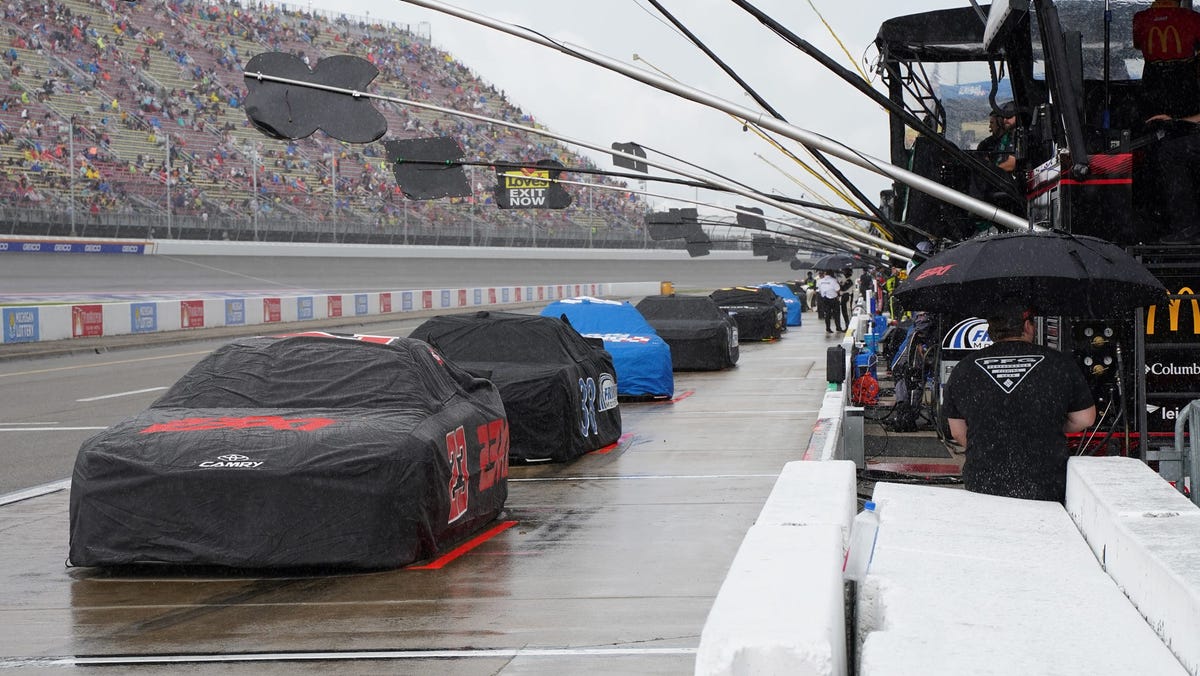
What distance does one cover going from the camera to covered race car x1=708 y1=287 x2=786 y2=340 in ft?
118

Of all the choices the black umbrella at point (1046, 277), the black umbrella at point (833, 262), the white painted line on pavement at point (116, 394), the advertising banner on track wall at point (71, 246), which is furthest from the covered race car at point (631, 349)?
the advertising banner on track wall at point (71, 246)

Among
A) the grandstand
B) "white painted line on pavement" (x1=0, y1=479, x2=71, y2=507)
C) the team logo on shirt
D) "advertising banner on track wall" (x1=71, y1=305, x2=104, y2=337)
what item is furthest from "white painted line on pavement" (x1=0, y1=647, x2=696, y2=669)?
the grandstand

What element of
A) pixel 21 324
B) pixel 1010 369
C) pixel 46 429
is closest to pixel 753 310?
pixel 21 324

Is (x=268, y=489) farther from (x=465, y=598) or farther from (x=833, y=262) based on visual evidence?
(x=833, y=262)

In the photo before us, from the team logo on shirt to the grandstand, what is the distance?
40149mm

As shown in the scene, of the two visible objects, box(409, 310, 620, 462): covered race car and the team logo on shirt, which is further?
box(409, 310, 620, 462): covered race car

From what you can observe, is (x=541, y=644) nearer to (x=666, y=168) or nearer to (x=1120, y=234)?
(x=1120, y=234)

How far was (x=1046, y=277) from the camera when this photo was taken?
260 inches

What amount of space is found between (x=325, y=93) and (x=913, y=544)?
26.1 ft

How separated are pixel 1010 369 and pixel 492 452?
406 cm

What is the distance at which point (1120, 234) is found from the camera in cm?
820

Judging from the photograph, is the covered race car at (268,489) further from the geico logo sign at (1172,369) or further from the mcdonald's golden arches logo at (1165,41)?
the mcdonald's golden arches logo at (1165,41)

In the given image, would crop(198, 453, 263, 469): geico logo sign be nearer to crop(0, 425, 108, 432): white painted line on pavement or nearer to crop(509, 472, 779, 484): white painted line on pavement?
crop(509, 472, 779, 484): white painted line on pavement

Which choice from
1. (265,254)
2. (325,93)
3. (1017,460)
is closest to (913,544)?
(1017,460)
